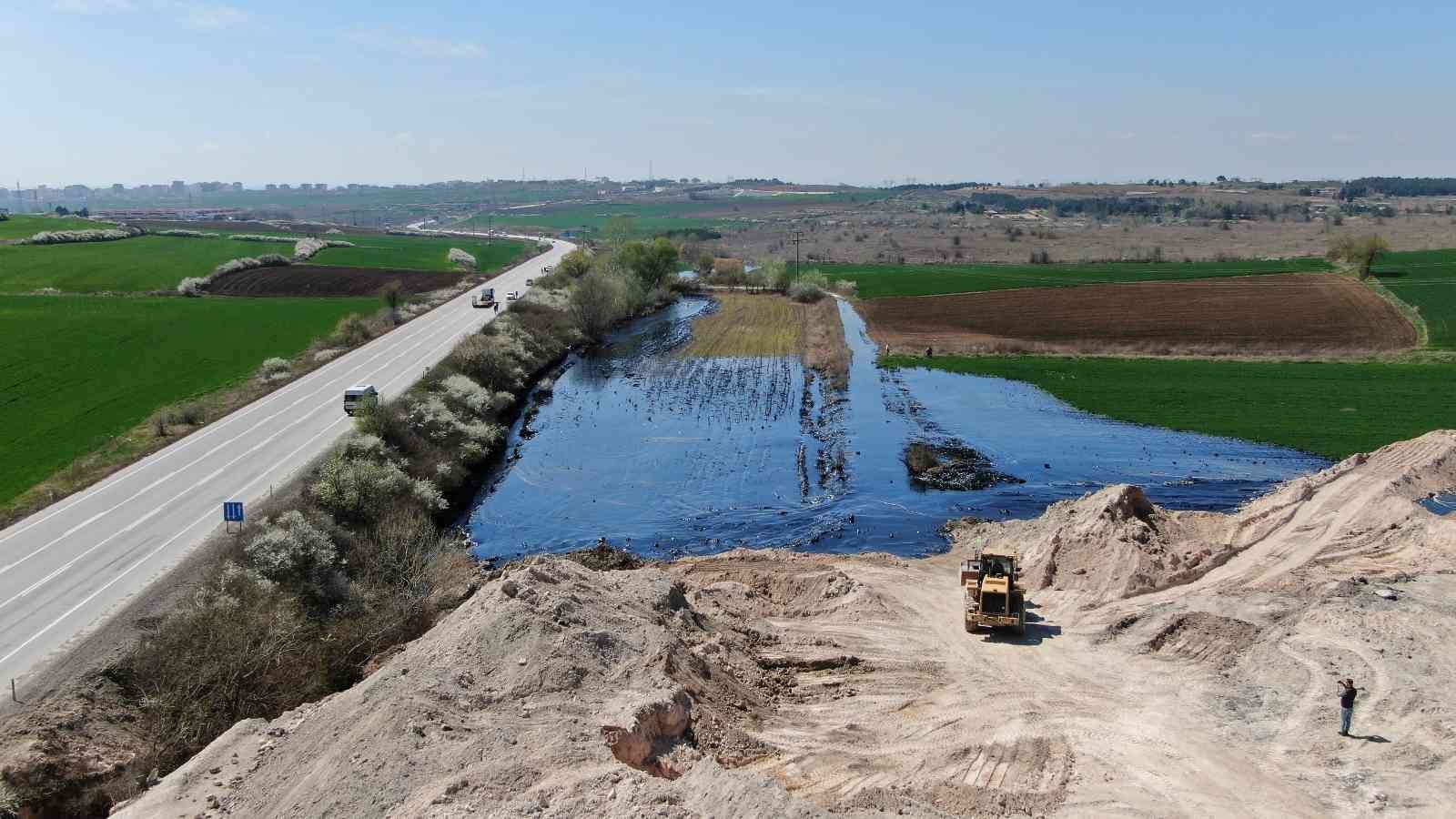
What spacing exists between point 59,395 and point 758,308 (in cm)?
6075

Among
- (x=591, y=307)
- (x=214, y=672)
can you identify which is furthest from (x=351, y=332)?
(x=214, y=672)

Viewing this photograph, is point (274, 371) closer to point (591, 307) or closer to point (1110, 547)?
point (591, 307)

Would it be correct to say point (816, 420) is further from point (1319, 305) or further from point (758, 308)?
point (1319, 305)

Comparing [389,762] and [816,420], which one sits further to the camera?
[816,420]

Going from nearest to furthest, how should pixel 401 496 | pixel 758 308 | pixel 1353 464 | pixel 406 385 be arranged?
pixel 401 496
pixel 1353 464
pixel 406 385
pixel 758 308

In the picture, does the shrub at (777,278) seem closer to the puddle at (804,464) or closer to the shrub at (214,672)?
the puddle at (804,464)

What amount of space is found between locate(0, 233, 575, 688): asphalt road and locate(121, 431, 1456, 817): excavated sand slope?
9.22 metres

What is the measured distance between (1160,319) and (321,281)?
76.3m

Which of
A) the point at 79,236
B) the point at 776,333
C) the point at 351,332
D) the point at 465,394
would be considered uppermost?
the point at 79,236

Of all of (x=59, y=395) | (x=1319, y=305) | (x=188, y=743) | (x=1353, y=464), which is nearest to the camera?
(x=188, y=743)

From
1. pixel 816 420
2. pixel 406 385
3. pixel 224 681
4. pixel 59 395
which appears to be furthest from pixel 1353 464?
pixel 59 395

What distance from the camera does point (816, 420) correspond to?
5253 cm

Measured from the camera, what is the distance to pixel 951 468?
43.0 metres

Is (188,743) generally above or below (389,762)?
below
